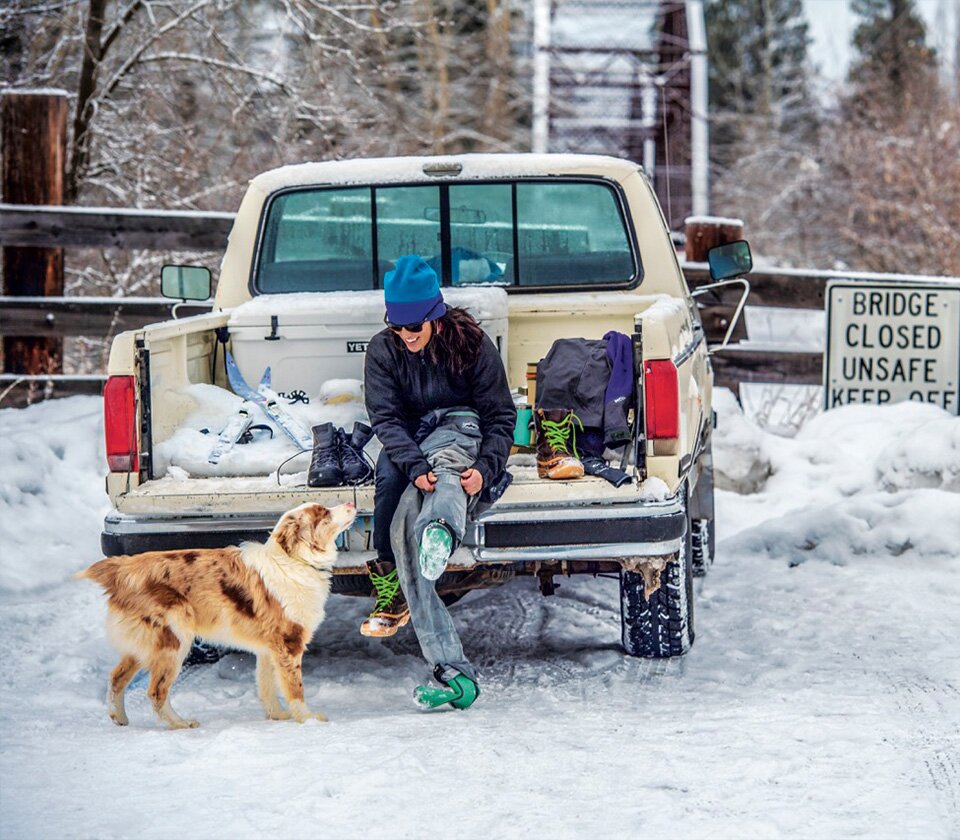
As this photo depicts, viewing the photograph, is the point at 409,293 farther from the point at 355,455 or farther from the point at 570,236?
the point at 570,236

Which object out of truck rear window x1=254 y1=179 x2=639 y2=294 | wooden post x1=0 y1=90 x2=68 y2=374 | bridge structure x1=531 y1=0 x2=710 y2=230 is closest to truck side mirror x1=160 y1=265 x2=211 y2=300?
truck rear window x1=254 y1=179 x2=639 y2=294

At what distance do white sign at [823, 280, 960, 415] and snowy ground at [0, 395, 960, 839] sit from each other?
137 cm

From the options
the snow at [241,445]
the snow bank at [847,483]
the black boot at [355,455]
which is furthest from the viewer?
the snow bank at [847,483]

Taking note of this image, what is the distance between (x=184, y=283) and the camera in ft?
21.6

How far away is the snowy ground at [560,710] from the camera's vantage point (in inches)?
144

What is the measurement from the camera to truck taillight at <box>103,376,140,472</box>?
190 inches

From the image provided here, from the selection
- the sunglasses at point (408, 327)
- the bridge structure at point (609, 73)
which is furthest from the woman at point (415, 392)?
the bridge structure at point (609, 73)

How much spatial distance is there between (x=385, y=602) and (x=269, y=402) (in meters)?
1.03

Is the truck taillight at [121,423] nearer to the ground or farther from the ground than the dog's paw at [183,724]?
farther from the ground

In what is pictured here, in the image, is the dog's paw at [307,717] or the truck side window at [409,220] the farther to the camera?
the truck side window at [409,220]

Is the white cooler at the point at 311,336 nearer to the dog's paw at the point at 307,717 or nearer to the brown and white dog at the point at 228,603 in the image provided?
the brown and white dog at the point at 228,603

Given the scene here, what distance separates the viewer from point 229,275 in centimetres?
646

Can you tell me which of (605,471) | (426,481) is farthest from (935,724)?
(426,481)

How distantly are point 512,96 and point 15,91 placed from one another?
21605mm
